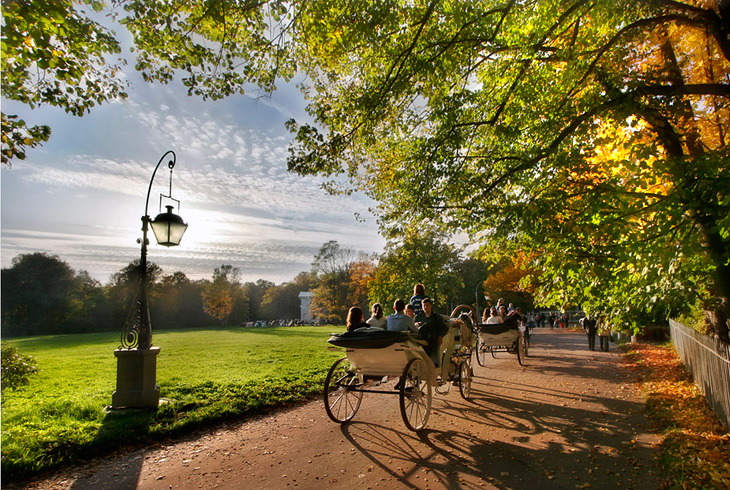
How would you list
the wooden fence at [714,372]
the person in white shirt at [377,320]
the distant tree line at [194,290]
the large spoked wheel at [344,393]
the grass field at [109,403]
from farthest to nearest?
the distant tree line at [194,290], the person in white shirt at [377,320], the large spoked wheel at [344,393], the wooden fence at [714,372], the grass field at [109,403]

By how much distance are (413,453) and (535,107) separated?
27.2 feet

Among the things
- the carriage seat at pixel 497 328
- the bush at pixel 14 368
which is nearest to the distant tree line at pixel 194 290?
the carriage seat at pixel 497 328

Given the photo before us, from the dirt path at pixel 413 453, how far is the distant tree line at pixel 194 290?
1389cm

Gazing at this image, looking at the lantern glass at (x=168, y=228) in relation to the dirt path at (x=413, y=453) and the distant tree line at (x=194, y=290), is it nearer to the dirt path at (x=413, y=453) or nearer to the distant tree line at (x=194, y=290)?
the dirt path at (x=413, y=453)

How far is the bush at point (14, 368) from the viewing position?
5.78m

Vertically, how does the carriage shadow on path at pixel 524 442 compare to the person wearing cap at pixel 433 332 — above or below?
below

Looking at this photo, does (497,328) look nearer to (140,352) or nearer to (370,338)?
(370,338)

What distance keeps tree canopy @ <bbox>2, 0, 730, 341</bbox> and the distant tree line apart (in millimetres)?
11137

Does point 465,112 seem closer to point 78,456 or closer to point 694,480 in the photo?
point 694,480

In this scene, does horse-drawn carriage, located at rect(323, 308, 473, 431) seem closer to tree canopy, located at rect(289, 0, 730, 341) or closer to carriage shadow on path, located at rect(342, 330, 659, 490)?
carriage shadow on path, located at rect(342, 330, 659, 490)

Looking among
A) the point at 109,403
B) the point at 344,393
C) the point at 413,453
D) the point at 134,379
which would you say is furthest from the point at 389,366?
the point at 109,403

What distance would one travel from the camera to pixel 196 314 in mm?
71000

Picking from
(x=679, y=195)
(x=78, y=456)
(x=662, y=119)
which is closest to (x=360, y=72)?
(x=662, y=119)

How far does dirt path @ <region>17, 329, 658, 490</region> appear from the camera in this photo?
4531 mm
